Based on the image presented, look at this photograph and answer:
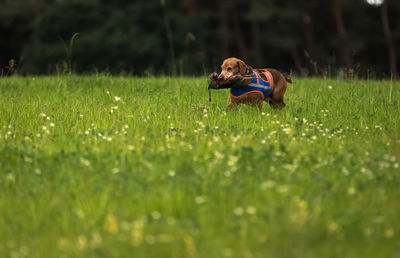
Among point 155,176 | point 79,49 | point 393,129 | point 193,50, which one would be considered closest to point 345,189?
point 155,176

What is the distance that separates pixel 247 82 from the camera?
7.75m

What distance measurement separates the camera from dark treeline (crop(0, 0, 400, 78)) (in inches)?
1093

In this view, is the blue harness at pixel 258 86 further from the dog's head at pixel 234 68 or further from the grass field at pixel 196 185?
the grass field at pixel 196 185

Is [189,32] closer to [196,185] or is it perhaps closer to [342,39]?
[342,39]

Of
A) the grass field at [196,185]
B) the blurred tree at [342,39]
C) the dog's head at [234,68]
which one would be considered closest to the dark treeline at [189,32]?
the blurred tree at [342,39]

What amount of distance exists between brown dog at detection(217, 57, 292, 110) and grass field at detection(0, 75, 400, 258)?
0.28 metres

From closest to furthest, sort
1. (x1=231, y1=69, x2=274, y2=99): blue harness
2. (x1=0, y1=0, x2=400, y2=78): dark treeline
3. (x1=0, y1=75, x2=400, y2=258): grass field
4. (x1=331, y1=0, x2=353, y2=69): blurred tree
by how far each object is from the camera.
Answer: (x1=0, y1=75, x2=400, y2=258): grass field < (x1=231, y1=69, x2=274, y2=99): blue harness < (x1=0, y1=0, x2=400, y2=78): dark treeline < (x1=331, y1=0, x2=353, y2=69): blurred tree

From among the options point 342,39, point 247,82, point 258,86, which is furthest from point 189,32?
point 247,82

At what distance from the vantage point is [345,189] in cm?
476

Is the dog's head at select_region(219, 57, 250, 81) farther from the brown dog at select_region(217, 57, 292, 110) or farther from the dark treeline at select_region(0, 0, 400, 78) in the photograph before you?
the dark treeline at select_region(0, 0, 400, 78)

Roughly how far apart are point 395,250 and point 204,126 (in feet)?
11.9

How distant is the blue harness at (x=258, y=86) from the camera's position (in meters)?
7.83

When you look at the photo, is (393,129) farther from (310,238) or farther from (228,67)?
(310,238)

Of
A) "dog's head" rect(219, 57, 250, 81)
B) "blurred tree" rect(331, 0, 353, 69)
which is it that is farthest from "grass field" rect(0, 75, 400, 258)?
"blurred tree" rect(331, 0, 353, 69)
